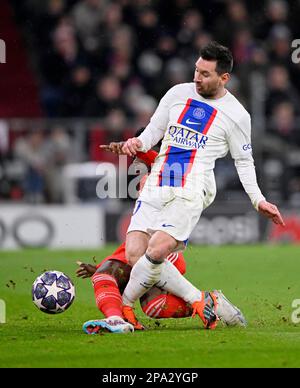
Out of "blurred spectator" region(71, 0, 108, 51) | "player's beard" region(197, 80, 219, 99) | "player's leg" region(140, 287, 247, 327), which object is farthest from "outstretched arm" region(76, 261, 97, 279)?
"blurred spectator" region(71, 0, 108, 51)

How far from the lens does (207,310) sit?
24.3 ft

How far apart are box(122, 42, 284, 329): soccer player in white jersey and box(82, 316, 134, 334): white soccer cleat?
0.35m

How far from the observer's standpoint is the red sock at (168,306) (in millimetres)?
7559

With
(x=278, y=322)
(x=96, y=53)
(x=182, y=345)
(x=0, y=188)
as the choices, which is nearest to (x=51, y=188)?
(x=0, y=188)

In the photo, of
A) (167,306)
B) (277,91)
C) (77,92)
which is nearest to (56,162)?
(77,92)

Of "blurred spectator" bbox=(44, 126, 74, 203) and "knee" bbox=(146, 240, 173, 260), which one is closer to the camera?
"knee" bbox=(146, 240, 173, 260)

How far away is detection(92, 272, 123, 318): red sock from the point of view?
23.8ft

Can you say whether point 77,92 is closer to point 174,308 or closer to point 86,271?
point 86,271

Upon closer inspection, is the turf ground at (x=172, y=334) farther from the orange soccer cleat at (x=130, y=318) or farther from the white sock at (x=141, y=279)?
the white sock at (x=141, y=279)

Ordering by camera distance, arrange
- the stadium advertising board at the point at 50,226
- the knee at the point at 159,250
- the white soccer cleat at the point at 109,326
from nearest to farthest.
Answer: the white soccer cleat at the point at 109,326, the knee at the point at 159,250, the stadium advertising board at the point at 50,226

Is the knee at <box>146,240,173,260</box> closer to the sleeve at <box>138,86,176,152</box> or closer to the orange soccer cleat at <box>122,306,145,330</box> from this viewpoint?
the orange soccer cleat at <box>122,306,145,330</box>

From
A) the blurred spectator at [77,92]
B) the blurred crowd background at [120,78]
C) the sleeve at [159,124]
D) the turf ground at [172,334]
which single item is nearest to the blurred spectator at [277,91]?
the blurred crowd background at [120,78]

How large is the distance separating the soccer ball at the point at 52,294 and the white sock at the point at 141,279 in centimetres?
43

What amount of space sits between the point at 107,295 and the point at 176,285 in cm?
52
